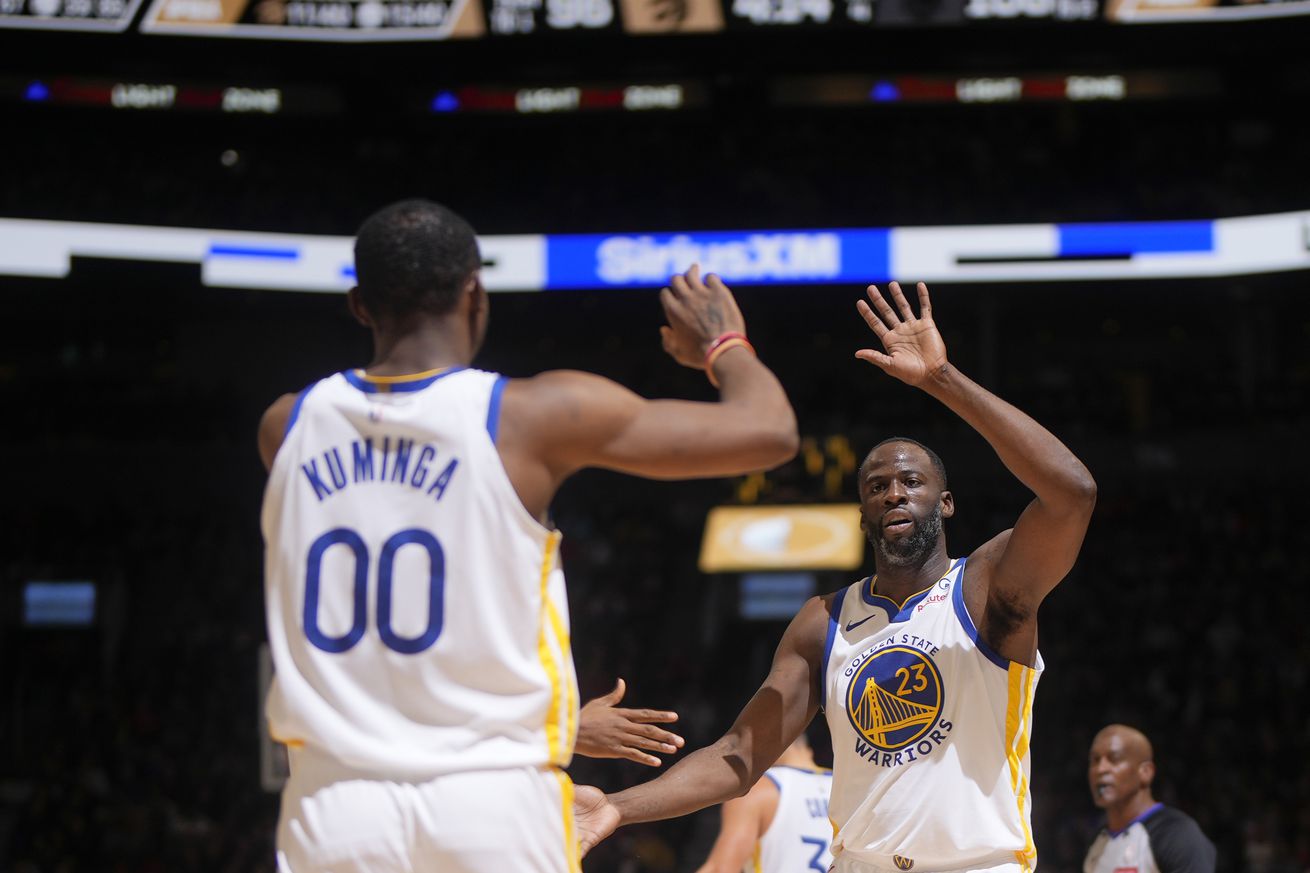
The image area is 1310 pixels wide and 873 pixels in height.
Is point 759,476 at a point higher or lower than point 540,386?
higher

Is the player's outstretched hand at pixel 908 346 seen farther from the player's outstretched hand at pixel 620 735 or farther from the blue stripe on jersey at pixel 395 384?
the blue stripe on jersey at pixel 395 384

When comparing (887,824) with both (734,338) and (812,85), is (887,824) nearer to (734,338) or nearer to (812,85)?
(734,338)

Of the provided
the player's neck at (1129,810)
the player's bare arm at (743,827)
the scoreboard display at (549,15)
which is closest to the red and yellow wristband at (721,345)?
the player's bare arm at (743,827)

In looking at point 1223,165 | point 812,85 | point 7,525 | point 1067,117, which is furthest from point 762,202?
point 7,525

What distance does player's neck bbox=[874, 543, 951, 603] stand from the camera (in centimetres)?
427

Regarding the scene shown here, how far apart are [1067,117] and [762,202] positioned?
4.21 m

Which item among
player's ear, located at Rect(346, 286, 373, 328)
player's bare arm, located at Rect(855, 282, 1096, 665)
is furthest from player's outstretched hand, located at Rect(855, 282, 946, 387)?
player's ear, located at Rect(346, 286, 373, 328)

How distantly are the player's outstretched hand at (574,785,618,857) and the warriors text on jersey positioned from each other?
11.2 ft

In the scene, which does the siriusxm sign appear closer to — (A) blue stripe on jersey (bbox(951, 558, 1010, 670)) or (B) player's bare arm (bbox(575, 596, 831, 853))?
(B) player's bare arm (bbox(575, 596, 831, 853))

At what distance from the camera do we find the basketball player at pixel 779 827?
5.46 m

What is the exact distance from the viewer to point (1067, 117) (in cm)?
1941

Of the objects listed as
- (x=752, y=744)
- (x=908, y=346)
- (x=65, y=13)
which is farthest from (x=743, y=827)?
(x=65, y=13)

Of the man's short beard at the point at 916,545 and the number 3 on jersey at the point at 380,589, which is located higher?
the man's short beard at the point at 916,545

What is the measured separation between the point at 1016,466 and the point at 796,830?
2321 mm
